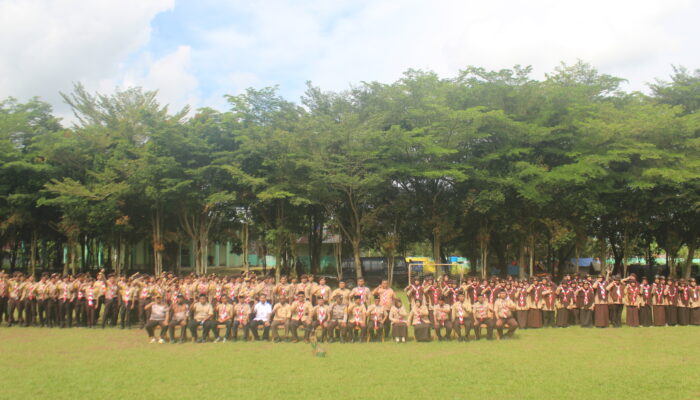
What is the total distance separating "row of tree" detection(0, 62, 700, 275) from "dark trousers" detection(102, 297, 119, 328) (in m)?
10.8

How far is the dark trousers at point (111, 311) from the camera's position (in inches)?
645

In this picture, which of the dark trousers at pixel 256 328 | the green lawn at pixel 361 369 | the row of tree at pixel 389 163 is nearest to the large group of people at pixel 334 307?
the dark trousers at pixel 256 328

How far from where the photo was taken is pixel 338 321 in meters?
13.8

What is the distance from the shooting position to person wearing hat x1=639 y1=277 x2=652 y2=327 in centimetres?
1647

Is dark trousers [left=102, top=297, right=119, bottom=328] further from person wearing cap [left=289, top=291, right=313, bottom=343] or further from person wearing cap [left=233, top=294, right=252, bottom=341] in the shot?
person wearing cap [left=289, top=291, right=313, bottom=343]

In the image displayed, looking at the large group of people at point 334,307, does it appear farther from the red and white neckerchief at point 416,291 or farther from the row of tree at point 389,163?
the row of tree at point 389,163

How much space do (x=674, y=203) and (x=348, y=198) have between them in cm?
1648

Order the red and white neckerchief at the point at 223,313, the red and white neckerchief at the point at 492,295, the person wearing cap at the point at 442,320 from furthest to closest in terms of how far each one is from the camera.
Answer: the red and white neckerchief at the point at 492,295
the red and white neckerchief at the point at 223,313
the person wearing cap at the point at 442,320

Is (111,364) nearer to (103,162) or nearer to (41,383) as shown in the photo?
(41,383)

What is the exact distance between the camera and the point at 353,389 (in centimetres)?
874

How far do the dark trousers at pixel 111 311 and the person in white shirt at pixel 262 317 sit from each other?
5.14 metres

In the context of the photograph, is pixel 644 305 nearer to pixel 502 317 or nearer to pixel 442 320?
pixel 502 317

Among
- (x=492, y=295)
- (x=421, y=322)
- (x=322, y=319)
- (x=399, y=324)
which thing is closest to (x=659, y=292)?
(x=492, y=295)

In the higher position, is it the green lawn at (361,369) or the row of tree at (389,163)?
the row of tree at (389,163)
